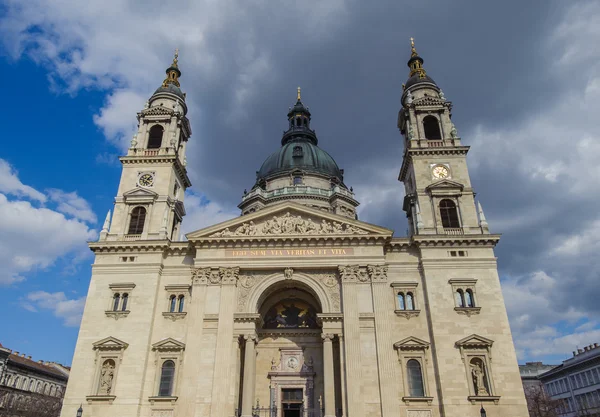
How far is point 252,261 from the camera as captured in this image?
3441 centimetres

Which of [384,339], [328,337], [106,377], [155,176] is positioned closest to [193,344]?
[106,377]

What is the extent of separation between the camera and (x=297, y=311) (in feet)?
122

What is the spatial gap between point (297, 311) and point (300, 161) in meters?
26.4

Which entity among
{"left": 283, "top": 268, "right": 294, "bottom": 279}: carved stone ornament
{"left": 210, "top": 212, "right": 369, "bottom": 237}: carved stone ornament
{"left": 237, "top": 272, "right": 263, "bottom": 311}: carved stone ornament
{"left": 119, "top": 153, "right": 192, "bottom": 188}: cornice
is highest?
{"left": 119, "top": 153, "right": 192, "bottom": 188}: cornice

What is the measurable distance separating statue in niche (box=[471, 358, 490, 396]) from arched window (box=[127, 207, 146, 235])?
84.4ft

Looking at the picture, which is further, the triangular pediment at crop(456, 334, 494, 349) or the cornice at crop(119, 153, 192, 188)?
the cornice at crop(119, 153, 192, 188)

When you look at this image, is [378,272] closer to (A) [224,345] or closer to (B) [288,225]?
(B) [288,225]

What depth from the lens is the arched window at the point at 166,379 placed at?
103ft

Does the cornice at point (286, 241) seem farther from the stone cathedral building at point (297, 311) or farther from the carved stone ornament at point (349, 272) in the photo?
the carved stone ornament at point (349, 272)

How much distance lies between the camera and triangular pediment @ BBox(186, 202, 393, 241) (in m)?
34.7

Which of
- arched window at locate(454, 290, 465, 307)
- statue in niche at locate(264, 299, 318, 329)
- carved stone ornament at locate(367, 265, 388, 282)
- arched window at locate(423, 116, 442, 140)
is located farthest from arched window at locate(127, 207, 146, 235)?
arched window at locate(423, 116, 442, 140)

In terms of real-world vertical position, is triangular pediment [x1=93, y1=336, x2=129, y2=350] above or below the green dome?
below

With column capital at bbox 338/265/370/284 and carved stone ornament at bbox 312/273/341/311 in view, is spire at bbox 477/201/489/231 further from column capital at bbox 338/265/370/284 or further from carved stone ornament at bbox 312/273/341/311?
carved stone ornament at bbox 312/273/341/311

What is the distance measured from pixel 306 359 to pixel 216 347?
7.08m
